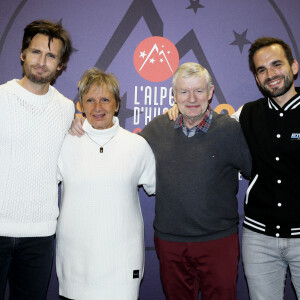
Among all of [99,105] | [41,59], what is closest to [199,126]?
[99,105]

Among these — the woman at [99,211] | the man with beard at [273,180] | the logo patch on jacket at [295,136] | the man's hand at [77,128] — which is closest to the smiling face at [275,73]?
the man with beard at [273,180]

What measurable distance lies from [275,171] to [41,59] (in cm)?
143

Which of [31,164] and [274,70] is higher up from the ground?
[274,70]

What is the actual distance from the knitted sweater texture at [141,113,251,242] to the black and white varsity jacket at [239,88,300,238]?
0.34 ft

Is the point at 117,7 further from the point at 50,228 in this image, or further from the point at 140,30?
the point at 50,228

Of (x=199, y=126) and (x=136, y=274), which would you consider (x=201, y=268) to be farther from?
(x=199, y=126)

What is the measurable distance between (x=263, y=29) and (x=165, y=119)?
3.73ft

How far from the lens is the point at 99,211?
1797 millimetres

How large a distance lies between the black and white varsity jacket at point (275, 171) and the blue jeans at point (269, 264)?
6cm

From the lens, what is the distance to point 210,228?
1.88 meters

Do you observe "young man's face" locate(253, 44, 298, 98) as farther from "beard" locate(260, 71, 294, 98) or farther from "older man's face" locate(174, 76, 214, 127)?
"older man's face" locate(174, 76, 214, 127)

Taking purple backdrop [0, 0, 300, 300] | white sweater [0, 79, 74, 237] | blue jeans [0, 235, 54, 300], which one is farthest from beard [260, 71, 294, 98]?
blue jeans [0, 235, 54, 300]

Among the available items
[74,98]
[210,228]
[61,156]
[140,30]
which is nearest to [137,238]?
[210,228]

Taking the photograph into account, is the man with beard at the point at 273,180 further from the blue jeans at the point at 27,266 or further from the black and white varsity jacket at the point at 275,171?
the blue jeans at the point at 27,266
